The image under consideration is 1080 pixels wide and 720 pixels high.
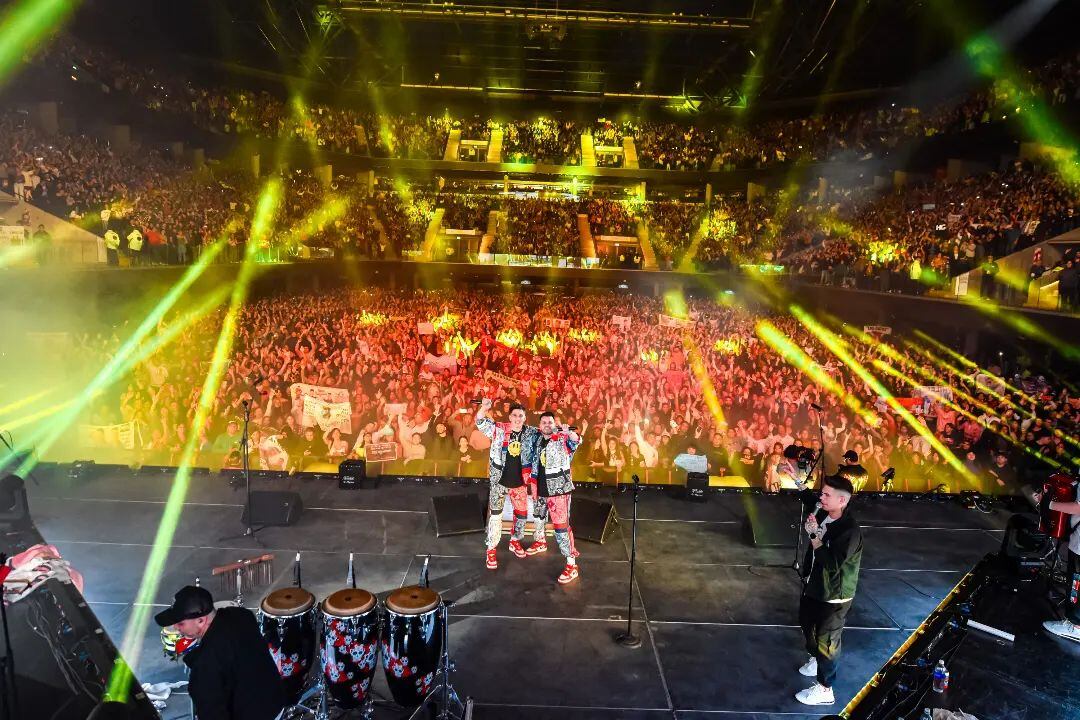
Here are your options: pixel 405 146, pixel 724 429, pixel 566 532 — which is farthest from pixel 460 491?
pixel 405 146

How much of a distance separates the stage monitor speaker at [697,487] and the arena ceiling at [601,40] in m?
13.9

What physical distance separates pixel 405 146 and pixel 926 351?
22.6 meters

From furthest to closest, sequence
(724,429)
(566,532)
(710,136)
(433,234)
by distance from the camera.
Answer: (710,136), (433,234), (724,429), (566,532)

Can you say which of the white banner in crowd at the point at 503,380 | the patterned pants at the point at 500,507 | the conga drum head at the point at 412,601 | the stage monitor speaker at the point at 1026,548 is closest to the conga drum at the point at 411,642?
the conga drum head at the point at 412,601

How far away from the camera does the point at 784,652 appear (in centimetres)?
478

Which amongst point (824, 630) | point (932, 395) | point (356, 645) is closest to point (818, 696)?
point (824, 630)

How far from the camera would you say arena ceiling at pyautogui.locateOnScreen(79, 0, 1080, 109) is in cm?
1859

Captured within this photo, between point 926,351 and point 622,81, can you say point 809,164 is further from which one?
point 926,351

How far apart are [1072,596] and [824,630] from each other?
239 cm

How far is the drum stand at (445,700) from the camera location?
384 centimetres

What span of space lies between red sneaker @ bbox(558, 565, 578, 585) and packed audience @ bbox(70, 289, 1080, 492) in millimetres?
1528

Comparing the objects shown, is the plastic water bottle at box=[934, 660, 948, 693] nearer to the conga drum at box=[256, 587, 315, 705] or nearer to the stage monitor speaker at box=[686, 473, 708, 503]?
the conga drum at box=[256, 587, 315, 705]

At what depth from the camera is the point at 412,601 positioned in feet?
12.6

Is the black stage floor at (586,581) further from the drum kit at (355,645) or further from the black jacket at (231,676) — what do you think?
the black jacket at (231,676)
